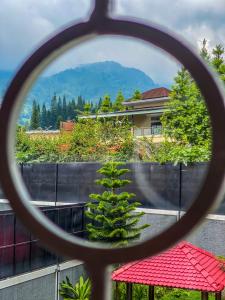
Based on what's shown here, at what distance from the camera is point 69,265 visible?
14.4 ft

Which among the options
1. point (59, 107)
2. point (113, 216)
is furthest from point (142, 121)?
point (59, 107)

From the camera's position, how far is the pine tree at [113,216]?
4.54 meters

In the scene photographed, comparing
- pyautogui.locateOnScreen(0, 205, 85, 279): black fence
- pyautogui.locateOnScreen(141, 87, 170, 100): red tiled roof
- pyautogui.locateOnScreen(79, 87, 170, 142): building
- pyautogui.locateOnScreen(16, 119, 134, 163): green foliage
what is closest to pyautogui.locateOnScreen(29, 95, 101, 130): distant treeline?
pyautogui.locateOnScreen(141, 87, 170, 100): red tiled roof

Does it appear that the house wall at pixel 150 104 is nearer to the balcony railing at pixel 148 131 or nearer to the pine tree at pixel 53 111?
the balcony railing at pixel 148 131

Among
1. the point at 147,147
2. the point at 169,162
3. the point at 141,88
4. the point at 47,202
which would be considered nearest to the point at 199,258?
the point at 169,162

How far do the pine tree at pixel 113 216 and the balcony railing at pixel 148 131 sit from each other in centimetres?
239

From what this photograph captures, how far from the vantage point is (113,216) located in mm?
4598

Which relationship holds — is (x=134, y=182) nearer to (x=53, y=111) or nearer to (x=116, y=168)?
(x=116, y=168)

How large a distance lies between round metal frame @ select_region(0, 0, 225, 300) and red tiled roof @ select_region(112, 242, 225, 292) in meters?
2.98

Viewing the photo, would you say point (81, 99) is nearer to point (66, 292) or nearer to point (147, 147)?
point (147, 147)

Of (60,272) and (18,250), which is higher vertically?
(18,250)

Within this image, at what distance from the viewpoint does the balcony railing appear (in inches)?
282

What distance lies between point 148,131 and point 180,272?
4161 millimetres

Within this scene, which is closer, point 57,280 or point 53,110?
point 57,280
